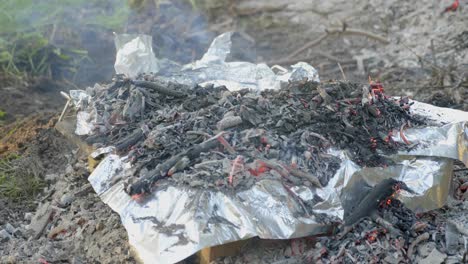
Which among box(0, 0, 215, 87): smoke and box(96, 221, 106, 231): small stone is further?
box(0, 0, 215, 87): smoke

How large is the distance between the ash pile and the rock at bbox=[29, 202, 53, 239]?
63 centimetres

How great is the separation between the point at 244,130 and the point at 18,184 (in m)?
2.12

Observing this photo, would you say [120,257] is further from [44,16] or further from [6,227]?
[44,16]

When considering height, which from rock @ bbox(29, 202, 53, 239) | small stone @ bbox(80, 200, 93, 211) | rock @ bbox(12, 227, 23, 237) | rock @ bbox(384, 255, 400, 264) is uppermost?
rock @ bbox(384, 255, 400, 264)

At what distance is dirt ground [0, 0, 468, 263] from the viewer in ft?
14.1

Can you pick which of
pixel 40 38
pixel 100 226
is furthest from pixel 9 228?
pixel 40 38

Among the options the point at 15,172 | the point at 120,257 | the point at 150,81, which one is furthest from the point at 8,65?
the point at 120,257

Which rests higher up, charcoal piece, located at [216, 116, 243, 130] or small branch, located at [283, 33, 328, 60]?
charcoal piece, located at [216, 116, 243, 130]

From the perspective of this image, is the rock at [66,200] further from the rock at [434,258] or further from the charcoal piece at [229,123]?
the rock at [434,258]

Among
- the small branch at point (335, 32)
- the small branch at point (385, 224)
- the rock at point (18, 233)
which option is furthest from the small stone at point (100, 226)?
the small branch at point (335, 32)

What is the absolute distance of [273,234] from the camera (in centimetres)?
358

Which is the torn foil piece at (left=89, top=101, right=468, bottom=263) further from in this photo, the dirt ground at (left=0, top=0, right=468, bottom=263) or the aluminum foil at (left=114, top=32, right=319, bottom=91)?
the aluminum foil at (left=114, top=32, right=319, bottom=91)

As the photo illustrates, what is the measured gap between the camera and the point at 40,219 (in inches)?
184

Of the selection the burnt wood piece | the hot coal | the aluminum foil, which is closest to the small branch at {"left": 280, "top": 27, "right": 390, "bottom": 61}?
the aluminum foil
